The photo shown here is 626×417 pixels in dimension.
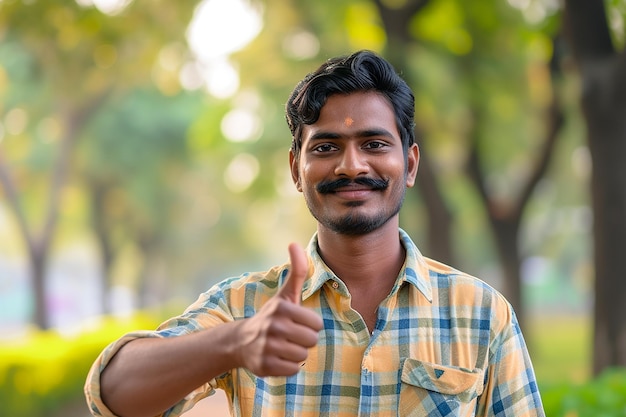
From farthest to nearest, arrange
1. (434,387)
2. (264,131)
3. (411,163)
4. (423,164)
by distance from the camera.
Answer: (264,131) < (423,164) < (411,163) < (434,387)

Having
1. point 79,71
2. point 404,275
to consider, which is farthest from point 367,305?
point 79,71

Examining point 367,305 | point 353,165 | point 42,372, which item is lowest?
point 42,372

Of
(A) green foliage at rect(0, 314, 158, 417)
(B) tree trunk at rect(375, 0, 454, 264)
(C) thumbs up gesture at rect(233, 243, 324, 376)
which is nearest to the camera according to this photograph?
(C) thumbs up gesture at rect(233, 243, 324, 376)

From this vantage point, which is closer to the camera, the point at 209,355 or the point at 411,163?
the point at 209,355

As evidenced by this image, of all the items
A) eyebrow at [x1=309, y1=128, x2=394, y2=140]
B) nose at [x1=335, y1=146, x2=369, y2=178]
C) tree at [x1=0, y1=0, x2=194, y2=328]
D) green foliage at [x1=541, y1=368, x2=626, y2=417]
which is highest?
tree at [x1=0, y1=0, x2=194, y2=328]

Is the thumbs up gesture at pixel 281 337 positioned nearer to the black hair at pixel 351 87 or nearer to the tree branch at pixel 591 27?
the black hair at pixel 351 87

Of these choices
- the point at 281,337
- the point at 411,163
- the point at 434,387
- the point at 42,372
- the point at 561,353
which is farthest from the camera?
the point at 561,353

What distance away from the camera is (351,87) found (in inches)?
112

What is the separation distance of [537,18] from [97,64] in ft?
33.3

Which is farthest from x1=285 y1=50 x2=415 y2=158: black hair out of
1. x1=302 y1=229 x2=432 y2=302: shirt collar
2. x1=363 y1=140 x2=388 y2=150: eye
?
x1=302 y1=229 x2=432 y2=302: shirt collar

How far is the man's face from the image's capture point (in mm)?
2760

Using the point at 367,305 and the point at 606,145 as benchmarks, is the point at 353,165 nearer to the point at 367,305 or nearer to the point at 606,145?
the point at 367,305

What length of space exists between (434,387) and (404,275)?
37cm

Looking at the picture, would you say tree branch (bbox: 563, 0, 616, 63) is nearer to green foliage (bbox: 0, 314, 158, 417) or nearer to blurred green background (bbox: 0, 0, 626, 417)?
blurred green background (bbox: 0, 0, 626, 417)
